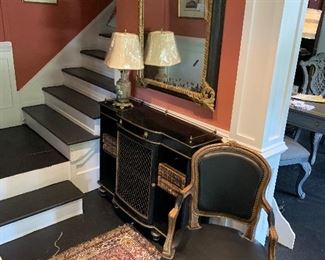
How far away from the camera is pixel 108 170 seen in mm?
2596

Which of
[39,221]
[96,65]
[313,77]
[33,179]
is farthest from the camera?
[313,77]

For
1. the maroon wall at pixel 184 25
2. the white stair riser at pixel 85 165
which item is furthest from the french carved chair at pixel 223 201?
the white stair riser at pixel 85 165

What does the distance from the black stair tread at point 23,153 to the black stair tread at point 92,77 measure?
0.69m

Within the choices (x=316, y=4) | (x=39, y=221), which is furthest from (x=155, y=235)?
(x=316, y=4)

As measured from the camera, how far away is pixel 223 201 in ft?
5.44

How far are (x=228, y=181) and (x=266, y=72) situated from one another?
57 centimetres

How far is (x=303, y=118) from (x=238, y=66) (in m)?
1.21

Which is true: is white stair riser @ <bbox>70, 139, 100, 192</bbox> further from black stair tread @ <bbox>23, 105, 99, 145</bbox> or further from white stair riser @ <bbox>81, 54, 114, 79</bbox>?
white stair riser @ <bbox>81, 54, 114, 79</bbox>

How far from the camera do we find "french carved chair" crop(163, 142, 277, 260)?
4.97 feet

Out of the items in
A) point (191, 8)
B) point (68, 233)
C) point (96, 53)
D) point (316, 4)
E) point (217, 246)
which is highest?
point (316, 4)

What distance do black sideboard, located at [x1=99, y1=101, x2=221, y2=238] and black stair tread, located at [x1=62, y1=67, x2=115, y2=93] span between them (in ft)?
1.68

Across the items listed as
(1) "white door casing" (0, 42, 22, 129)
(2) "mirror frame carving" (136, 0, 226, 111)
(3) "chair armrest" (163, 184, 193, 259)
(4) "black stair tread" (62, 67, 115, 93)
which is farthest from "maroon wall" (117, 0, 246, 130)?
(1) "white door casing" (0, 42, 22, 129)

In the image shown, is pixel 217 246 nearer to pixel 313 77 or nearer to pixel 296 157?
pixel 296 157

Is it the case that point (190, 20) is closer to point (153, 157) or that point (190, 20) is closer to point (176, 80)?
point (176, 80)
